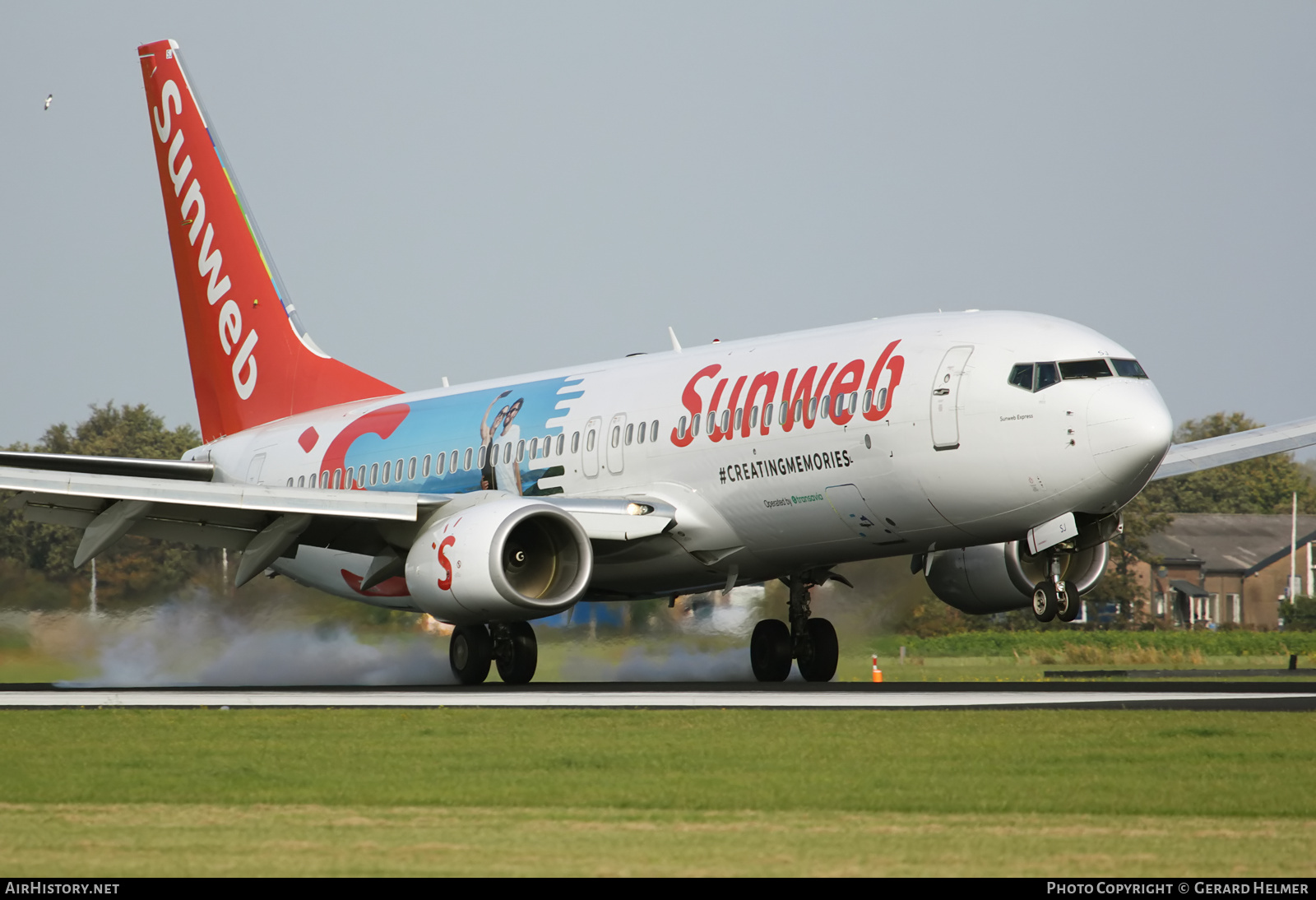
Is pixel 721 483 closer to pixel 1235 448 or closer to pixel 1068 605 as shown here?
pixel 1068 605

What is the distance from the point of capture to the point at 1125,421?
2059 centimetres

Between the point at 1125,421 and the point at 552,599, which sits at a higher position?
the point at 1125,421

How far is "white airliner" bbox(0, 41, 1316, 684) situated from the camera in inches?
836

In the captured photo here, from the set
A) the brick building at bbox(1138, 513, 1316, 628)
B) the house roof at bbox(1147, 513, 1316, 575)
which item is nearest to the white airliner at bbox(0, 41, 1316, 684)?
the brick building at bbox(1138, 513, 1316, 628)

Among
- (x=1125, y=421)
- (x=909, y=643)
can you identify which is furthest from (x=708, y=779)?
(x=909, y=643)

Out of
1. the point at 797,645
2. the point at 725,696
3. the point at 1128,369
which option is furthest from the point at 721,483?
the point at 1128,369

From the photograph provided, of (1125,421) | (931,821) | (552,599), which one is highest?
(1125,421)

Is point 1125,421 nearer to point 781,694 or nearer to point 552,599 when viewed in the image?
point 781,694

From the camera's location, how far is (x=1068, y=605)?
2083cm

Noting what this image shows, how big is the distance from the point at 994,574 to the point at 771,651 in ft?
11.3

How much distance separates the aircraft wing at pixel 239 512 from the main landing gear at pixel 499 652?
1.73 metres

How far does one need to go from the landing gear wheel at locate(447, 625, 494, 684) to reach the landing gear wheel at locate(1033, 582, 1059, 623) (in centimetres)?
816

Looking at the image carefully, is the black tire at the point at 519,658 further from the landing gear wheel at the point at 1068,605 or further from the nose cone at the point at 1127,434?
the nose cone at the point at 1127,434
